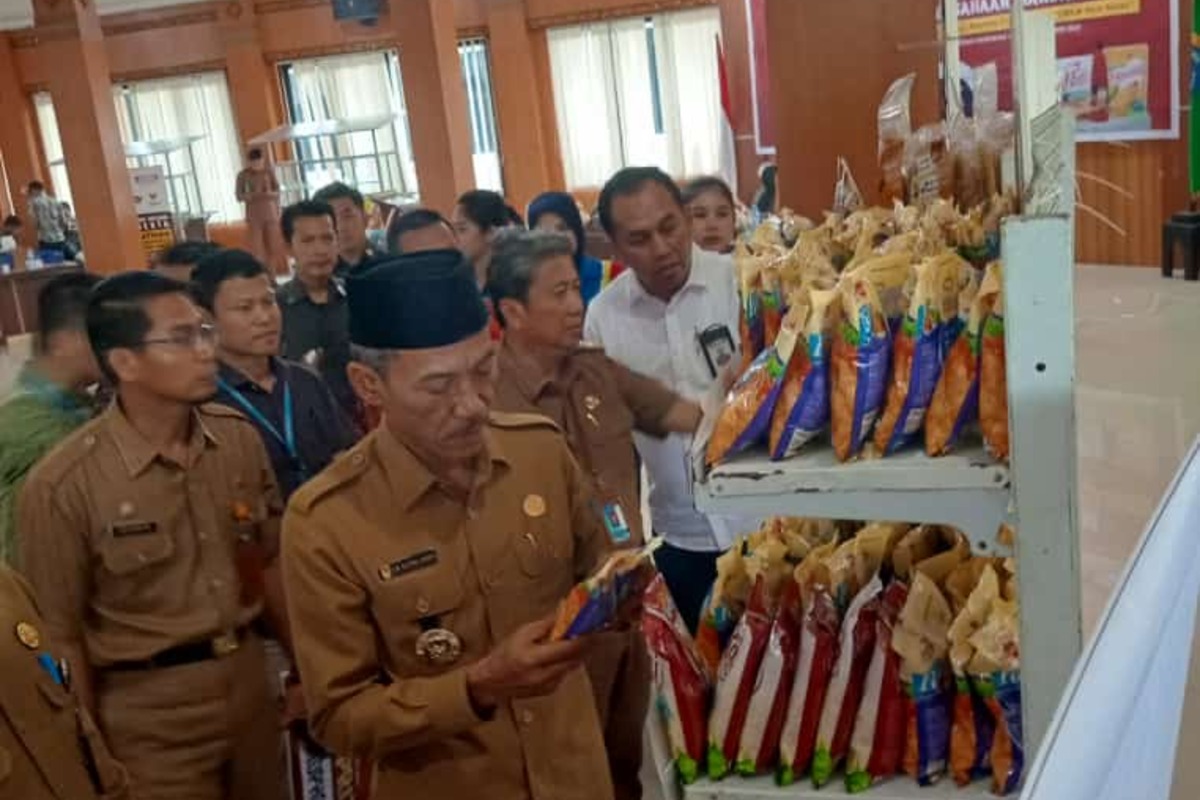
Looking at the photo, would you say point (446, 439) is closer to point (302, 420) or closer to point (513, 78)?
point (302, 420)

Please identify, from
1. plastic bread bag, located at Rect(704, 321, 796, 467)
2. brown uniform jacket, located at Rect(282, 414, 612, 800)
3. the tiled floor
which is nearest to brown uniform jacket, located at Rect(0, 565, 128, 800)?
brown uniform jacket, located at Rect(282, 414, 612, 800)

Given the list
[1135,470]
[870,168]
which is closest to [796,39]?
[870,168]

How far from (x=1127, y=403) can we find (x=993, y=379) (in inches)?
171

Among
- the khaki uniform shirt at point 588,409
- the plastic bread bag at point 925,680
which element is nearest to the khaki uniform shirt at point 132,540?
the khaki uniform shirt at point 588,409

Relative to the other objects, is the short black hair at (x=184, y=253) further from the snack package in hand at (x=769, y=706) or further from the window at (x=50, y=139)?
the window at (x=50, y=139)

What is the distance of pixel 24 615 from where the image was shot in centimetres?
150

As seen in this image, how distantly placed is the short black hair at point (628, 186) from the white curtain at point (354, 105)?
13203mm

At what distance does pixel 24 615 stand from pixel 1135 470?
4.11 m

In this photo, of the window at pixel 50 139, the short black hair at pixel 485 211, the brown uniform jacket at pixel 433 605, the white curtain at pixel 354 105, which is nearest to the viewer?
the brown uniform jacket at pixel 433 605

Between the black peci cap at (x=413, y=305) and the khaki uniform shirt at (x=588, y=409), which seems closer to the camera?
the black peci cap at (x=413, y=305)

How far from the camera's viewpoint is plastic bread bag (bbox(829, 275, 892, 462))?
148 centimetres

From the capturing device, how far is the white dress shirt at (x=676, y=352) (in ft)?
8.40

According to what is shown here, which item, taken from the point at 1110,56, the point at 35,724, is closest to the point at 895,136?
the point at 35,724

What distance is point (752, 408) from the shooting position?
1.56 metres
